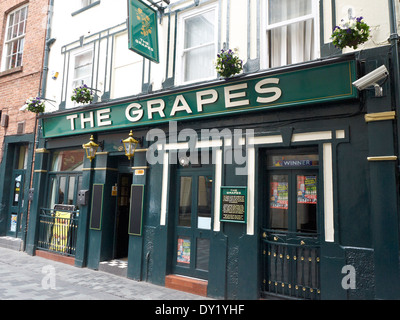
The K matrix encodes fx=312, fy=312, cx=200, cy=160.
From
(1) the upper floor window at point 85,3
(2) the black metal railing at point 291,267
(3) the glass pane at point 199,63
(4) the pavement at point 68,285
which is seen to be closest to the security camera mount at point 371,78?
(2) the black metal railing at point 291,267

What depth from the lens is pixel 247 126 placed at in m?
5.87

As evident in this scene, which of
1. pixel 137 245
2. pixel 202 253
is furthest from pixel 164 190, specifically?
pixel 202 253

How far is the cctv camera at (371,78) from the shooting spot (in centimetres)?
432

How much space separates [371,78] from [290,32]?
2.09 metres

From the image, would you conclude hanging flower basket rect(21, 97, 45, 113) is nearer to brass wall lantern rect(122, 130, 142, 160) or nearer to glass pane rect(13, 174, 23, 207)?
glass pane rect(13, 174, 23, 207)

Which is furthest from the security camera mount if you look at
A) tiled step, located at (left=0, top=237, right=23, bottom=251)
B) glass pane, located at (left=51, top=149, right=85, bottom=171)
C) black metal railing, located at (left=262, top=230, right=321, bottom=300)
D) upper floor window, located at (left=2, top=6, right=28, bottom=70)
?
upper floor window, located at (left=2, top=6, right=28, bottom=70)

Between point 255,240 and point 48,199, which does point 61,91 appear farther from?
point 255,240

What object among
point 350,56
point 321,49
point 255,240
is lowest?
point 255,240

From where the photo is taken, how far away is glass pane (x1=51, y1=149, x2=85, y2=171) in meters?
8.80

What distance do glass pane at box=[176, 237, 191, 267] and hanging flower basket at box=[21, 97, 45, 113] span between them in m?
5.73

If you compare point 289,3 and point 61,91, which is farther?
point 61,91

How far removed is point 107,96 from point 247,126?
411 cm

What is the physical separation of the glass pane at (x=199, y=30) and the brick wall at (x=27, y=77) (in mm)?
5492
